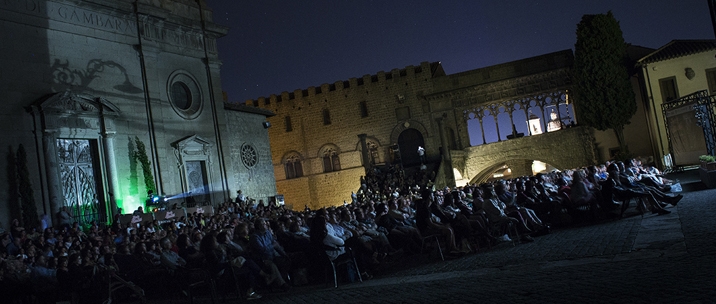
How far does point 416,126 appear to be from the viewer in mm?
37812

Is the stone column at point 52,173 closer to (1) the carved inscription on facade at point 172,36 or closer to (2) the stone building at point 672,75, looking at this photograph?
(1) the carved inscription on facade at point 172,36

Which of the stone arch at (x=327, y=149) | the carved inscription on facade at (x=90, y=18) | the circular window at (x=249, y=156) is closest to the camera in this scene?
the carved inscription on facade at (x=90, y=18)

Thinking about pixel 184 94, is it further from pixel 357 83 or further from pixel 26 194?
pixel 357 83

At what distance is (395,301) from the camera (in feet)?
22.4

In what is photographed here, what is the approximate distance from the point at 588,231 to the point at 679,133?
47.0ft

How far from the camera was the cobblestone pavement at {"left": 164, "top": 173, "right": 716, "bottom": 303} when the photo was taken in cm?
549

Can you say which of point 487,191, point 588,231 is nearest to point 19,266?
point 487,191

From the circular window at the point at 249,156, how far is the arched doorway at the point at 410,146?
12.6 m

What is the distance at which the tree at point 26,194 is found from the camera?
17172 mm

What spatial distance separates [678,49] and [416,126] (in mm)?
15274

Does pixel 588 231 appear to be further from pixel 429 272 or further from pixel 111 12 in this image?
pixel 111 12

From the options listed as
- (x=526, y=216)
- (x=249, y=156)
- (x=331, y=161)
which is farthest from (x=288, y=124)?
(x=526, y=216)

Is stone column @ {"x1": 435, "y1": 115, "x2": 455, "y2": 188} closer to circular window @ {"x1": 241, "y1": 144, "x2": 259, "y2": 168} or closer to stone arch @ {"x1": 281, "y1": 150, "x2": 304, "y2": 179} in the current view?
stone arch @ {"x1": 281, "y1": 150, "x2": 304, "y2": 179}

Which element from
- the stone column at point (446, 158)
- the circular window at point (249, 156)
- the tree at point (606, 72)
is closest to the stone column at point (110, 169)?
the circular window at point (249, 156)
